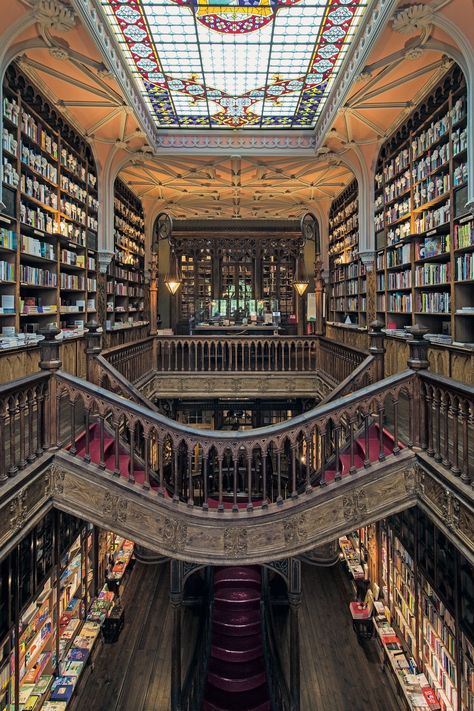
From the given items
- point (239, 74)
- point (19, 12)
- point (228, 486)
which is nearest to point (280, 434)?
point (19, 12)

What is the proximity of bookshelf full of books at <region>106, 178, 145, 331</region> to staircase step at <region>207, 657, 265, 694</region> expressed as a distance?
5179 mm

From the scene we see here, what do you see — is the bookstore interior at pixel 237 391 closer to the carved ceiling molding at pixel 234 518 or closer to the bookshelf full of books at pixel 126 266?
the carved ceiling molding at pixel 234 518

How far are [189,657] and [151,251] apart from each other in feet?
28.2

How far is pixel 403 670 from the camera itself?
15.2 ft

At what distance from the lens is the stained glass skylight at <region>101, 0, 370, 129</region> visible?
4.84 meters

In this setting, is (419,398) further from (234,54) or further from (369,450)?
(234,54)

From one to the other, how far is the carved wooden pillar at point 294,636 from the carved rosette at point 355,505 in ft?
3.26

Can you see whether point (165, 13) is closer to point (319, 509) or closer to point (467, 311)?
point (467, 311)

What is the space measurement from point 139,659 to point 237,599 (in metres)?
1.30

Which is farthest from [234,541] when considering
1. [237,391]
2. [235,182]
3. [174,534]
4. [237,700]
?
[235,182]

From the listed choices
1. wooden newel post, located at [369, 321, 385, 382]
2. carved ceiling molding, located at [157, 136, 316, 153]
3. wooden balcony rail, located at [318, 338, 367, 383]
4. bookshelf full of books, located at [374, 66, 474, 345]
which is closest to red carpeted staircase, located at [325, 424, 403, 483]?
wooden newel post, located at [369, 321, 385, 382]

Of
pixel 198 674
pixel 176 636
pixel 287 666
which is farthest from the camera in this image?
pixel 287 666

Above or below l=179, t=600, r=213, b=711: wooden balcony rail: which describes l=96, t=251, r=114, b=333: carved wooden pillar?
above

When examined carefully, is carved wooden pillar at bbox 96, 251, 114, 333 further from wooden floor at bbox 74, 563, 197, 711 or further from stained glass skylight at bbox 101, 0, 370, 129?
wooden floor at bbox 74, 563, 197, 711
